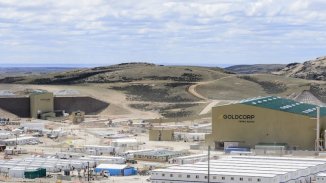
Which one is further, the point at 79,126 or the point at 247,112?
the point at 79,126

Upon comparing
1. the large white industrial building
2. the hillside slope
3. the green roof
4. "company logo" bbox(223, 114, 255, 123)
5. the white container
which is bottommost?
the white container

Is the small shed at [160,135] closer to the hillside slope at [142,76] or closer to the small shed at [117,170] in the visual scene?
the small shed at [117,170]

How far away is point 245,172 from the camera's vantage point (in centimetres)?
6406

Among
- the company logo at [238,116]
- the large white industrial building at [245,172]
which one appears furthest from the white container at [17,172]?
the company logo at [238,116]

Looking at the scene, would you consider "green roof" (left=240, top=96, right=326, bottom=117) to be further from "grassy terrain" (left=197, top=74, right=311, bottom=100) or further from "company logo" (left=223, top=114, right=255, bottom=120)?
"grassy terrain" (left=197, top=74, right=311, bottom=100)

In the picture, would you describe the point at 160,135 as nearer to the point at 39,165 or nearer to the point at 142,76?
the point at 39,165

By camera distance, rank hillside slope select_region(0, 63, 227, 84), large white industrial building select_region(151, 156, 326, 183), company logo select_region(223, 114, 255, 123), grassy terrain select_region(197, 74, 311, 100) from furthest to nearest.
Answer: hillside slope select_region(0, 63, 227, 84) < grassy terrain select_region(197, 74, 311, 100) < company logo select_region(223, 114, 255, 123) < large white industrial building select_region(151, 156, 326, 183)

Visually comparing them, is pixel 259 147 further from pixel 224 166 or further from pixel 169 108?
pixel 169 108

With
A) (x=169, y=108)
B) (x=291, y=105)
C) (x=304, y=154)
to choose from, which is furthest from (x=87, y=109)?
(x=304, y=154)

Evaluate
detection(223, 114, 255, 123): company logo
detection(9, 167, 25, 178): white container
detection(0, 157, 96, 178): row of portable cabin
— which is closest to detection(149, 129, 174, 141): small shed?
detection(223, 114, 255, 123): company logo

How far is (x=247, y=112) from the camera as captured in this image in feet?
308

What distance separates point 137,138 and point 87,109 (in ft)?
141

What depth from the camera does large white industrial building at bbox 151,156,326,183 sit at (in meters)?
62.3

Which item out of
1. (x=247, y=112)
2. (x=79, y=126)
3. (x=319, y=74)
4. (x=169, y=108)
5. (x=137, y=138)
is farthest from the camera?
(x=319, y=74)
